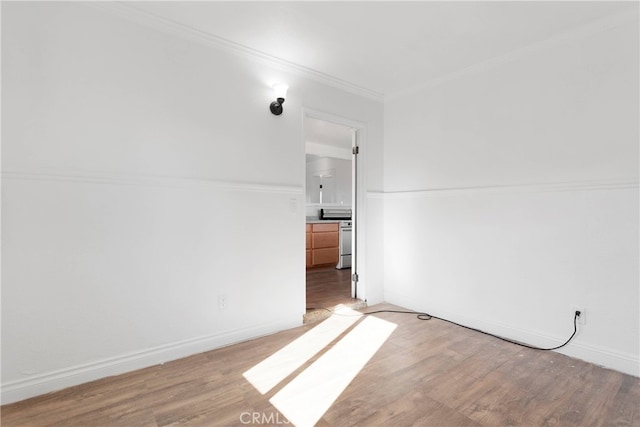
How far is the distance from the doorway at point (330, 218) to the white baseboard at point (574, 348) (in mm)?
1087

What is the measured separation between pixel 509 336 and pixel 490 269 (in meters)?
0.56

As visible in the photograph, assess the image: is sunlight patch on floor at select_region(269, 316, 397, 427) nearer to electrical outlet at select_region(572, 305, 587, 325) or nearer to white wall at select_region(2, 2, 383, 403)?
Result: white wall at select_region(2, 2, 383, 403)

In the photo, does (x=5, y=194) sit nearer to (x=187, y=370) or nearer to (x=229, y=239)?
(x=229, y=239)

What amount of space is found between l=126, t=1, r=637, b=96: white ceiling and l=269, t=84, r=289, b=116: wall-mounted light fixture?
0.89ft

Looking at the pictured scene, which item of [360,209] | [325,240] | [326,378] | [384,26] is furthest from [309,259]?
[384,26]

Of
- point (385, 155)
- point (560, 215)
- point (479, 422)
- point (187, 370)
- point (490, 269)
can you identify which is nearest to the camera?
point (479, 422)

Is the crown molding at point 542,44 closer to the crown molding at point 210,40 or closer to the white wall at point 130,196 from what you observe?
the crown molding at point 210,40

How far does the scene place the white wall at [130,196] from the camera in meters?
1.77

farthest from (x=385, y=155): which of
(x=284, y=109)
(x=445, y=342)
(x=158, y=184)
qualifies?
(x=158, y=184)

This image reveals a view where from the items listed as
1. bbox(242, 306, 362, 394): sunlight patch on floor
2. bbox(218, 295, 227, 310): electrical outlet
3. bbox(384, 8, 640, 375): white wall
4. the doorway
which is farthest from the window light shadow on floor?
bbox(384, 8, 640, 375): white wall

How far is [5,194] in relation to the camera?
1715mm

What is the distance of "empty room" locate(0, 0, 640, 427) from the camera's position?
176 centimetres

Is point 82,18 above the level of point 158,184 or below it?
above

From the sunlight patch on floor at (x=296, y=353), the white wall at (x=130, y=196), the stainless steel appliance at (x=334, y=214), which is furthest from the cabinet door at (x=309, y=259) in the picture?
the white wall at (x=130, y=196)
